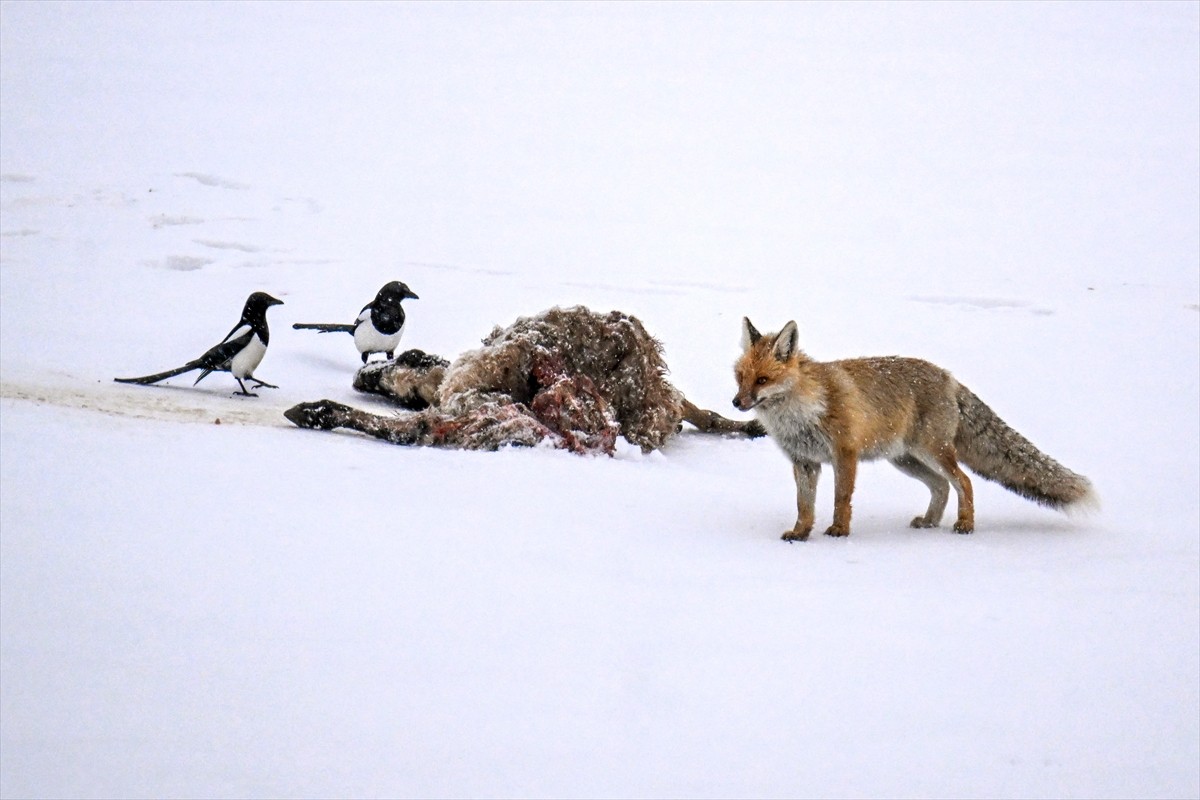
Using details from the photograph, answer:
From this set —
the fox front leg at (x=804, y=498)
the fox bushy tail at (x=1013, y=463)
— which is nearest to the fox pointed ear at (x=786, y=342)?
the fox front leg at (x=804, y=498)

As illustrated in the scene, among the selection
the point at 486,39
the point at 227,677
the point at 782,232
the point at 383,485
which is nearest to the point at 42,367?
the point at 383,485

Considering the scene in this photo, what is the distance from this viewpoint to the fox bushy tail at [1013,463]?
5.36 m

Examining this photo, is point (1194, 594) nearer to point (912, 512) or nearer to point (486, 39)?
point (912, 512)

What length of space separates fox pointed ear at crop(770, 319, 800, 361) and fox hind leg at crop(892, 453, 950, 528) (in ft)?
2.92

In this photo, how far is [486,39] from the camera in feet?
93.7

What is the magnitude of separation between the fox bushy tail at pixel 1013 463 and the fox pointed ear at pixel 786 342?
3.54ft

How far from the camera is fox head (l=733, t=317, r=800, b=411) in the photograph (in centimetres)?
512

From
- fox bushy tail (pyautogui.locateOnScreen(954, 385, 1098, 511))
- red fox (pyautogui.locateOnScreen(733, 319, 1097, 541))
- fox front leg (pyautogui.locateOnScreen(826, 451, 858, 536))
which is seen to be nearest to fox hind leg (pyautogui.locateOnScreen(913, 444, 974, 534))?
red fox (pyautogui.locateOnScreen(733, 319, 1097, 541))

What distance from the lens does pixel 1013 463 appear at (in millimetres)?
5492

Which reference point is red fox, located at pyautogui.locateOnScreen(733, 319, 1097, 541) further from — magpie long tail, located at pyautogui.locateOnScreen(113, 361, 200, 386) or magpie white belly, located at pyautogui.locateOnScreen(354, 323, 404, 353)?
magpie long tail, located at pyautogui.locateOnScreen(113, 361, 200, 386)

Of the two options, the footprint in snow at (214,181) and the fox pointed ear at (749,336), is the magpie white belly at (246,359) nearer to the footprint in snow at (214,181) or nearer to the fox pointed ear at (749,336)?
the fox pointed ear at (749,336)

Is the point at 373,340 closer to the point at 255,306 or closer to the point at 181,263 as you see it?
the point at 255,306

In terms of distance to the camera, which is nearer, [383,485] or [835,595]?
[835,595]

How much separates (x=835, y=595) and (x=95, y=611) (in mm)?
2666
